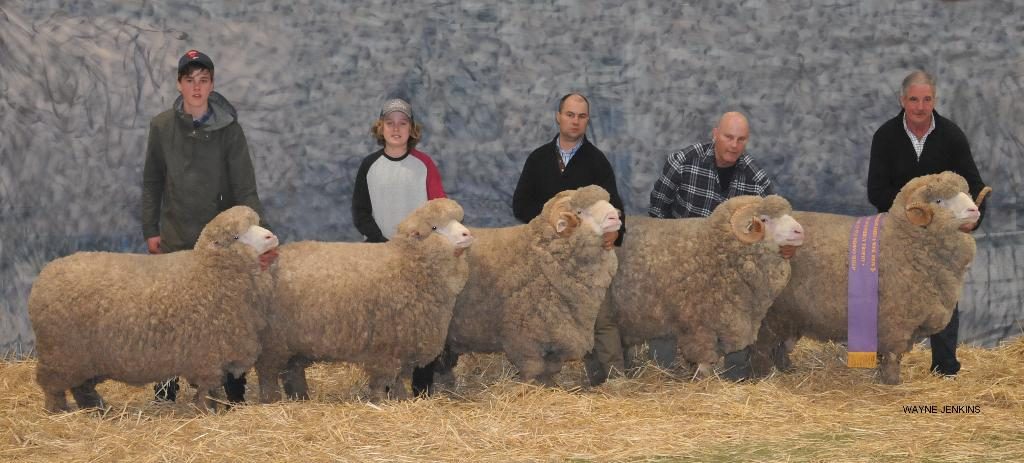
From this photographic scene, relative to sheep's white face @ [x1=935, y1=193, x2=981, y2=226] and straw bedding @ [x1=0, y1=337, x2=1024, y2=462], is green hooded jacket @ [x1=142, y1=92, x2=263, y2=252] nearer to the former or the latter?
straw bedding @ [x1=0, y1=337, x2=1024, y2=462]

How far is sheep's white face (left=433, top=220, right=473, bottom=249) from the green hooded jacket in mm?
1048

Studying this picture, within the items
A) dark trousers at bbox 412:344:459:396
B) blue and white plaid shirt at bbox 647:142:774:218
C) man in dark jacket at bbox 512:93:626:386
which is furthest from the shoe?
blue and white plaid shirt at bbox 647:142:774:218

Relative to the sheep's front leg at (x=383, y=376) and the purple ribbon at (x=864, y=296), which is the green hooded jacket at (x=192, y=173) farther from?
the purple ribbon at (x=864, y=296)

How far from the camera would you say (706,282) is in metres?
6.44

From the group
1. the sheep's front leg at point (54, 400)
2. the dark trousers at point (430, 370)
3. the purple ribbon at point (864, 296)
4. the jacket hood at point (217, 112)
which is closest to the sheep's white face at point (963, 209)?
the purple ribbon at point (864, 296)

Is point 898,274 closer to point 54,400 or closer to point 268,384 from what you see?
point 268,384

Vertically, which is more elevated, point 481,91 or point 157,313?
point 481,91

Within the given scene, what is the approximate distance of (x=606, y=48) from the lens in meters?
7.65

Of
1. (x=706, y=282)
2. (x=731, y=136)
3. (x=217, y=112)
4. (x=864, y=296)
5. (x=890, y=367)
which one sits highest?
(x=217, y=112)

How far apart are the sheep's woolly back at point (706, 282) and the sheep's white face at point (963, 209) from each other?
34.0 inches

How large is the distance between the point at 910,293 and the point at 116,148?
483 cm

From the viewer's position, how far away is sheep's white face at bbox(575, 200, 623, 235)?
240 inches

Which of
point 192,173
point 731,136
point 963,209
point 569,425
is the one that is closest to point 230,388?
point 192,173

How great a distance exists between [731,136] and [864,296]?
1.17 metres
